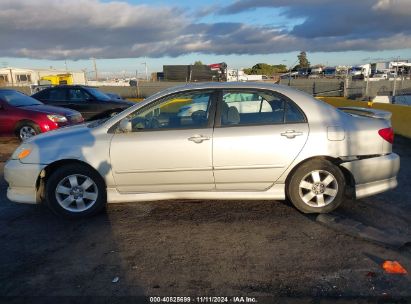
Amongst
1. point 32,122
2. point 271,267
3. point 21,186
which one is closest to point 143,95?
point 32,122

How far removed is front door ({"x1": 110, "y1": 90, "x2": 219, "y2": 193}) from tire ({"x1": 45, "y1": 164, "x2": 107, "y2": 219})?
277 millimetres

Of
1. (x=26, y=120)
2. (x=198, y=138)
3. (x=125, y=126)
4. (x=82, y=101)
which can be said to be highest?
(x=125, y=126)

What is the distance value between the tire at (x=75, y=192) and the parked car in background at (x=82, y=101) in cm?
830

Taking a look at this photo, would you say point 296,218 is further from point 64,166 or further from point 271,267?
point 64,166

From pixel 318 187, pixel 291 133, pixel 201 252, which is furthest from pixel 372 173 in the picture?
pixel 201 252

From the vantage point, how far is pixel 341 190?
4.43 metres

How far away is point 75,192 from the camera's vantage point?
4.51 meters

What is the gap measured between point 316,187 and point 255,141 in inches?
36.2

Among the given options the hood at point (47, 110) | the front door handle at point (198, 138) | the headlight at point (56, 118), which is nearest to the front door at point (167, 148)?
the front door handle at point (198, 138)

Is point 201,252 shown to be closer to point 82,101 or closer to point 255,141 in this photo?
point 255,141

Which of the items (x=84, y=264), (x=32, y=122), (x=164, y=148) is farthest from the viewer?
(x=32, y=122)

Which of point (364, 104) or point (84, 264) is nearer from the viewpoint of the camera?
point (84, 264)

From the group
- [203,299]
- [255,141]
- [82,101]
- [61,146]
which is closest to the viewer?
[203,299]

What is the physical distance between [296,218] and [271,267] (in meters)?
1.22
